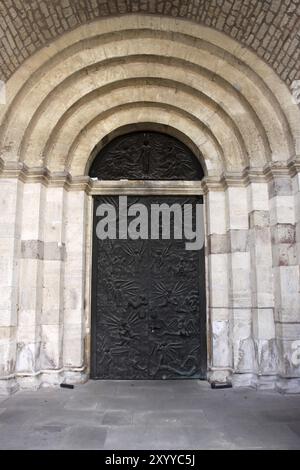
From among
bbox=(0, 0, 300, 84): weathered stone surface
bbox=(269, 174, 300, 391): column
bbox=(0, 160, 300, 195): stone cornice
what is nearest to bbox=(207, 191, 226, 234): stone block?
bbox=(0, 160, 300, 195): stone cornice

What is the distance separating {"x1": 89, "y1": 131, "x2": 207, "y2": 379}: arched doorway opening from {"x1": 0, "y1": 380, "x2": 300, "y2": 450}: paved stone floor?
494 millimetres

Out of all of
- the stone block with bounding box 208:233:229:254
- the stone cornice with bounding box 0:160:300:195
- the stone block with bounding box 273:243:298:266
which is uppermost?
the stone cornice with bounding box 0:160:300:195

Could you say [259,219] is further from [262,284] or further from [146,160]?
[146,160]

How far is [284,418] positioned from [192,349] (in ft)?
6.66

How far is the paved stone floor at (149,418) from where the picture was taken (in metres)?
3.29

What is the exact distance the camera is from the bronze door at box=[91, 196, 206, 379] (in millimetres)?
5762

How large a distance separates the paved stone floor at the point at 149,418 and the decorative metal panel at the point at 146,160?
329cm

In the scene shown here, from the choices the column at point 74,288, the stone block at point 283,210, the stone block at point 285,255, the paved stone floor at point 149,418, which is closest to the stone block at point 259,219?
the stone block at point 283,210

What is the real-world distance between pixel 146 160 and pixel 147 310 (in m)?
2.47

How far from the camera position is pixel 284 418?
393 cm

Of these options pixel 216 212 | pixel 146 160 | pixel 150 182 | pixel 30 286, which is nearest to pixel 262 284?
pixel 216 212

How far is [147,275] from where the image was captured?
234 inches

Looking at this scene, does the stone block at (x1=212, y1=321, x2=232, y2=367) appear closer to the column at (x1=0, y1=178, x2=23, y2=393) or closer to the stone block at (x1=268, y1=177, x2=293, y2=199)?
the stone block at (x1=268, y1=177, x2=293, y2=199)
